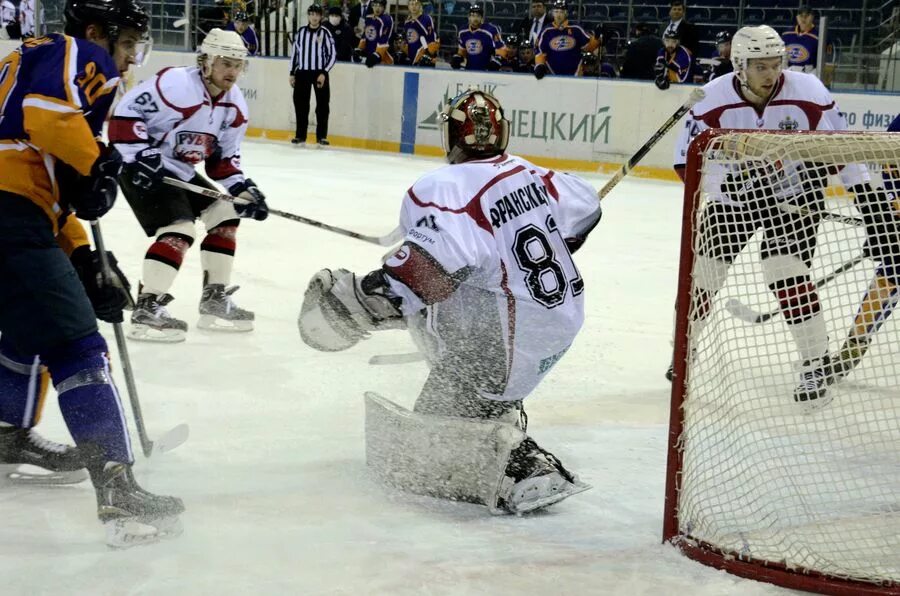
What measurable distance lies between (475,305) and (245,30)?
10359mm

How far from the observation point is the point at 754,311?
2947 mm

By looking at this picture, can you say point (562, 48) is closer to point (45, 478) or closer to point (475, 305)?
point (475, 305)

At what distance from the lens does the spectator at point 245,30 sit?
12.0m

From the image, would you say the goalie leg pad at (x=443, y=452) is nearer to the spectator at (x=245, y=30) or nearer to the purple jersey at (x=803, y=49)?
the purple jersey at (x=803, y=49)

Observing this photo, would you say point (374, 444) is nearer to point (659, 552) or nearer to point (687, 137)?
point (659, 552)

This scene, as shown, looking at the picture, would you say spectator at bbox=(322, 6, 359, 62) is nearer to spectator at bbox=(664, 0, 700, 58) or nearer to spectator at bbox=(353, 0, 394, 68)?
spectator at bbox=(353, 0, 394, 68)

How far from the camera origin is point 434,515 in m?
2.38

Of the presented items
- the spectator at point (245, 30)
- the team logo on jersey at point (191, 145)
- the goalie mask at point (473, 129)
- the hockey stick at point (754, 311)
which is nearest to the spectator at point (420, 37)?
the spectator at point (245, 30)

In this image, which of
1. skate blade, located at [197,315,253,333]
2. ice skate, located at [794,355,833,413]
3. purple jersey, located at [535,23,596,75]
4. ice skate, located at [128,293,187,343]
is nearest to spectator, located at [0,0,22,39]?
purple jersey, located at [535,23,596,75]

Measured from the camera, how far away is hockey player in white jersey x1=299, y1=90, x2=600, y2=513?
2.34m

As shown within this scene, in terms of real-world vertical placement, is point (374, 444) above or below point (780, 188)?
below

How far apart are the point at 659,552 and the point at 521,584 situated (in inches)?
12.7

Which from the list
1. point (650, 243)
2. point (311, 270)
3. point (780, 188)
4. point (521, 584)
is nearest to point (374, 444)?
point (521, 584)

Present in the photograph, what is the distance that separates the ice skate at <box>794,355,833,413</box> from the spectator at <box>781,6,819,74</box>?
6.55m
